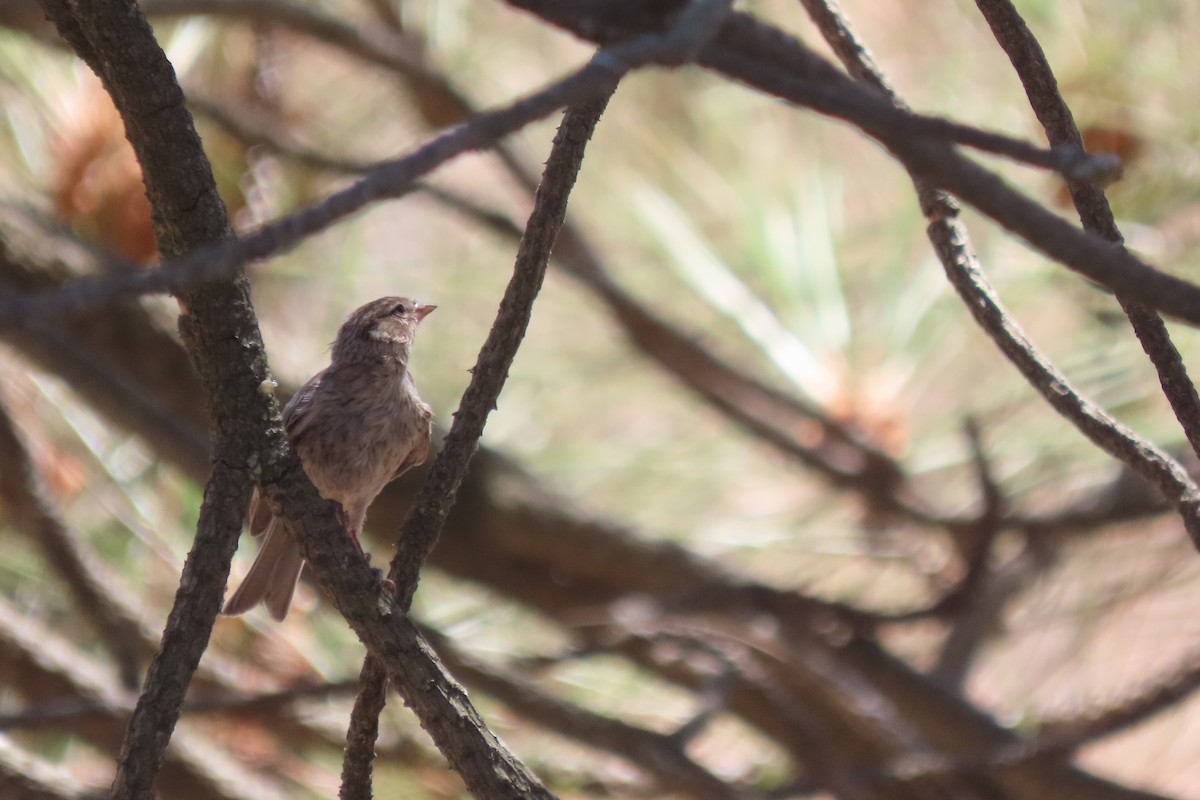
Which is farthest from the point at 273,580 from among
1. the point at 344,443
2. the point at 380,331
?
the point at 380,331

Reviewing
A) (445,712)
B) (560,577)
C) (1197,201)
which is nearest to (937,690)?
(560,577)

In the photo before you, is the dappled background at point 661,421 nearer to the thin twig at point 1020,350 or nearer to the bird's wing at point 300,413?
the bird's wing at point 300,413

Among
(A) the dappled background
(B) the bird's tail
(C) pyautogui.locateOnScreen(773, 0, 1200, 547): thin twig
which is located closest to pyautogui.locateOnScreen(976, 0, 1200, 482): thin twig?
(C) pyautogui.locateOnScreen(773, 0, 1200, 547): thin twig

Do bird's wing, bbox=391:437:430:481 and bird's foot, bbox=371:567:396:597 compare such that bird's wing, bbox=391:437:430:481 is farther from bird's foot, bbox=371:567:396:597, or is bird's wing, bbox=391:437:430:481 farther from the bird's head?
bird's foot, bbox=371:567:396:597

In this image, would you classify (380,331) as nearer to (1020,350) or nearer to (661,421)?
(1020,350)

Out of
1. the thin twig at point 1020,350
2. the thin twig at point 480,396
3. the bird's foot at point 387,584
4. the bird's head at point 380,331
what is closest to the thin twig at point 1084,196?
the thin twig at point 1020,350
